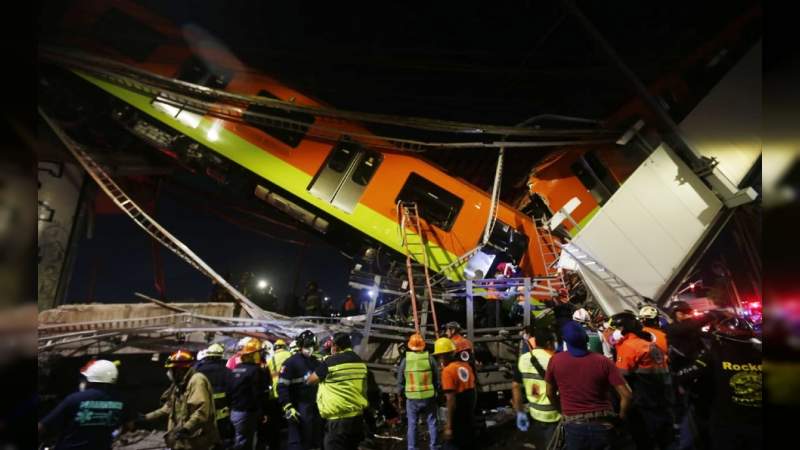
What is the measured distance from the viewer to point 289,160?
26.3 ft

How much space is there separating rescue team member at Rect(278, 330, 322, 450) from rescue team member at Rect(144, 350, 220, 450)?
1.03 metres

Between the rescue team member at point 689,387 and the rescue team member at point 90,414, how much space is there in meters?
5.48

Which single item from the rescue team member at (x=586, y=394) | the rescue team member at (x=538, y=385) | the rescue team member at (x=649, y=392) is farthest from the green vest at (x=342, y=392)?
the rescue team member at (x=649, y=392)

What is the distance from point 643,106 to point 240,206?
1044 cm

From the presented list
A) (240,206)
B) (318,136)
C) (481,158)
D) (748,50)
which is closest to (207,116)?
(318,136)

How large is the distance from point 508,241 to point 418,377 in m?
4.41

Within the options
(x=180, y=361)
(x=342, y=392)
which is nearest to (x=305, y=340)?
(x=342, y=392)

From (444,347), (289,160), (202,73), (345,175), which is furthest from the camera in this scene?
(345,175)

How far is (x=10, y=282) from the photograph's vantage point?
121 centimetres

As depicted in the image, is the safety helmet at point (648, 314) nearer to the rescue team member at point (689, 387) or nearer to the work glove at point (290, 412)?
the rescue team member at point (689, 387)

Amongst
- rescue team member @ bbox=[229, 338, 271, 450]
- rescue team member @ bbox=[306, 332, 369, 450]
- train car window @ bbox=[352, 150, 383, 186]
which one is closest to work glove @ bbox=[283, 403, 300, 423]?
rescue team member @ bbox=[229, 338, 271, 450]

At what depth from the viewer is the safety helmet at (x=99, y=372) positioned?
126 inches

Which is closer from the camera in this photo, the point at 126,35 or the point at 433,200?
the point at 126,35

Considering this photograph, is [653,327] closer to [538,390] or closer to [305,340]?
[538,390]
